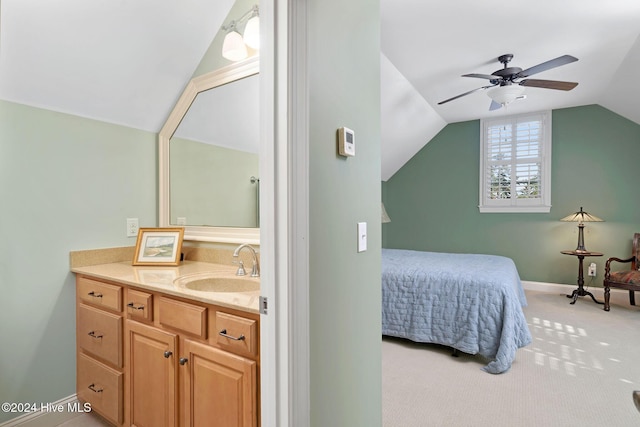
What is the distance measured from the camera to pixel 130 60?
2031 mm

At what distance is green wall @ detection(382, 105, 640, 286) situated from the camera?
4.37 metres

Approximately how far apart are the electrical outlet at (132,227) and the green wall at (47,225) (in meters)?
0.06

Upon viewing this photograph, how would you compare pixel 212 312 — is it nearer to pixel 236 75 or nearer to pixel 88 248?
pixel 88 248

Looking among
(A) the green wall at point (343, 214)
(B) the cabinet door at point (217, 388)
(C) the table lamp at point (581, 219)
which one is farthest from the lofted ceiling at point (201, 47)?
(B) the cabinet door at point (217, 388)

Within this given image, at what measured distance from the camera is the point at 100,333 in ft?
5.90

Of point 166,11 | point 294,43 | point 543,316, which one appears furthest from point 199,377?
point 543,316

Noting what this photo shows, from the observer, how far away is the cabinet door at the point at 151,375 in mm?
1434

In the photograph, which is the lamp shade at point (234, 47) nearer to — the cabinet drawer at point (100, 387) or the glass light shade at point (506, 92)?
the cabinet drawer at point (100, 387)

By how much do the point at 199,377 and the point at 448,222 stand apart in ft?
16.2

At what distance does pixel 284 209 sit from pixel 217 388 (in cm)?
81

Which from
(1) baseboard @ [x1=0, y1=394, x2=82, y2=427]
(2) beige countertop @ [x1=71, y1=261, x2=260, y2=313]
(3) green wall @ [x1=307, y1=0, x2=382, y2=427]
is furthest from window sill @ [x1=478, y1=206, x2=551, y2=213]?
(1) baseboard @ [x1=0, y1=394, x2=82, y2=427]

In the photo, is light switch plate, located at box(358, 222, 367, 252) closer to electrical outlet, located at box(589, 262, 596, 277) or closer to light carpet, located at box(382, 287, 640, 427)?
light carpet, located at box(382, 287, 640, 427)

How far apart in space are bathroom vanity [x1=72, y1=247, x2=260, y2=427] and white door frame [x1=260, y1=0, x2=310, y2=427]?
247 millimetres

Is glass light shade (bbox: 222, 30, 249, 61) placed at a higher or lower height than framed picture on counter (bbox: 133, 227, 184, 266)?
higher
